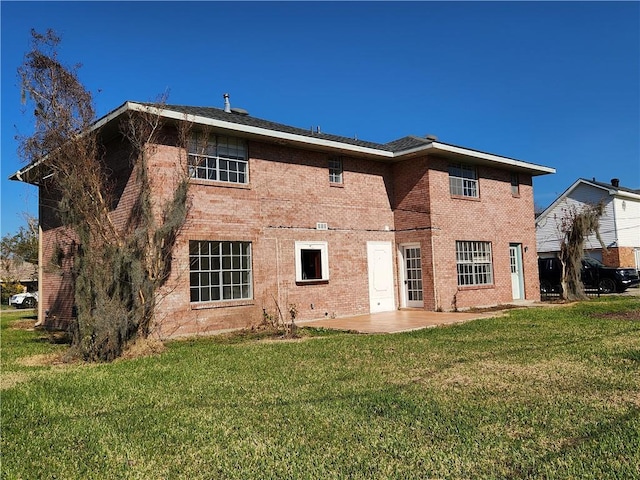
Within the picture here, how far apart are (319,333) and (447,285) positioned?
6067mm

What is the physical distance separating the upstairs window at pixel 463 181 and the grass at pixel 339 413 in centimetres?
886

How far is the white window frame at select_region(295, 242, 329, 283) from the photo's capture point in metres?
14.4

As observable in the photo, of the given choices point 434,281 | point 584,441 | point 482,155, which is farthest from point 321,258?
point 584,441

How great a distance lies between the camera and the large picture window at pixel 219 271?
12.4 m

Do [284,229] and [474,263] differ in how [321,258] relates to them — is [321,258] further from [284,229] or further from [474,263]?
[474,263]

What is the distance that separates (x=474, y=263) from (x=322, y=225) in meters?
6.07

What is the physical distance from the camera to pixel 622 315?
1288 centimetres

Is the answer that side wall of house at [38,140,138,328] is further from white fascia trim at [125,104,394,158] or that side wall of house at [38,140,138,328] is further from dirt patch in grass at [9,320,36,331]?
white fascia trim at [125,104,394,158]

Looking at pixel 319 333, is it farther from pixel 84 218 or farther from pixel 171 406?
pixel 171 406

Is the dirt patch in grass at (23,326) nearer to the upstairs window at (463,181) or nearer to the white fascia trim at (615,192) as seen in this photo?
the upstairs window at (463,181)

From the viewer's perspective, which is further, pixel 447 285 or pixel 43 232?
pixel 43 232

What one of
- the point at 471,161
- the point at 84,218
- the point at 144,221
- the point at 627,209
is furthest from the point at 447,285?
the point at 627,209

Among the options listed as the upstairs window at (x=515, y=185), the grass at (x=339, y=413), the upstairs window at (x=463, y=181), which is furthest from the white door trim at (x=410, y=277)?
the grass at (x=339, y=413)

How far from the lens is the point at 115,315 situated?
9.25 m
